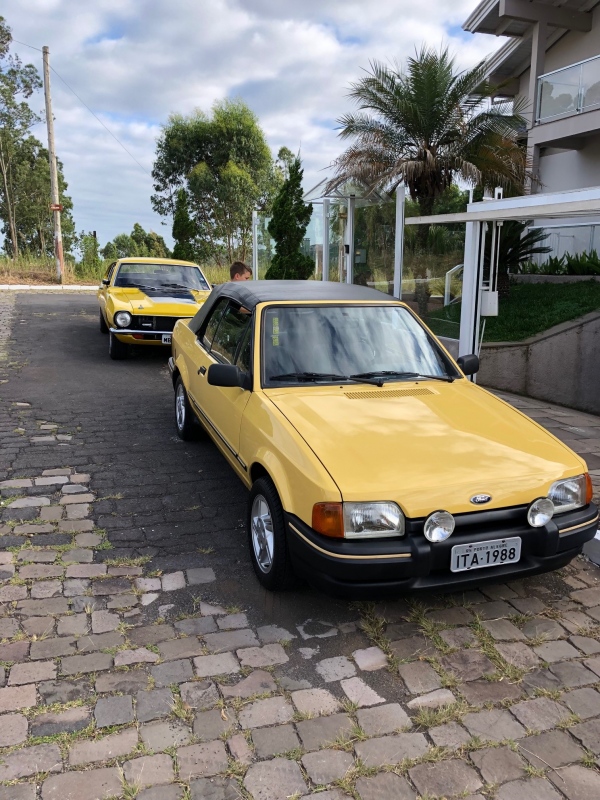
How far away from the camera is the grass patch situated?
399 inches

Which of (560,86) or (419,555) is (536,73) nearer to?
(560,86)

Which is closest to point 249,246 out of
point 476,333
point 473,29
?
point 473,29

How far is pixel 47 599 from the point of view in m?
3.61

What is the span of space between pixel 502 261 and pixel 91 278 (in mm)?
19056

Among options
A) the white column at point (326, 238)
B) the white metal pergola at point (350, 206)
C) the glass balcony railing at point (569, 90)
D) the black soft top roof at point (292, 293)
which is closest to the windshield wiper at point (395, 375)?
the black soft top roof at point (292, 293)

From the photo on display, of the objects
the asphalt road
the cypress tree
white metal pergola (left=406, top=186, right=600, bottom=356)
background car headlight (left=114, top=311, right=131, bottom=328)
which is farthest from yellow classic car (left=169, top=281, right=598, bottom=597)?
the cypress tree

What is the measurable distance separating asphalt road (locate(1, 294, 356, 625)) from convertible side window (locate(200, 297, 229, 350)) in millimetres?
1058

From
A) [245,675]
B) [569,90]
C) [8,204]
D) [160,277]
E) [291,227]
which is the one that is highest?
[569,90]

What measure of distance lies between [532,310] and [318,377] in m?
8.63

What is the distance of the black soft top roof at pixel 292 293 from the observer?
4.65m

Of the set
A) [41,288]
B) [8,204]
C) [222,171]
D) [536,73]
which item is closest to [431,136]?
[536,73]

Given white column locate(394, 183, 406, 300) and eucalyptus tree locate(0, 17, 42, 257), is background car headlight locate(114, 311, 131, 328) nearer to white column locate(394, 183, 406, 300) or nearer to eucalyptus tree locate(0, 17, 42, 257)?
white column locate(394, 183, 406, 300)

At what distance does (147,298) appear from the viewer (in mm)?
10188

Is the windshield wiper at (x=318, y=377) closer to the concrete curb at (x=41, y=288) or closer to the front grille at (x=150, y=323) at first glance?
the front grille at (x=150, y=323)
